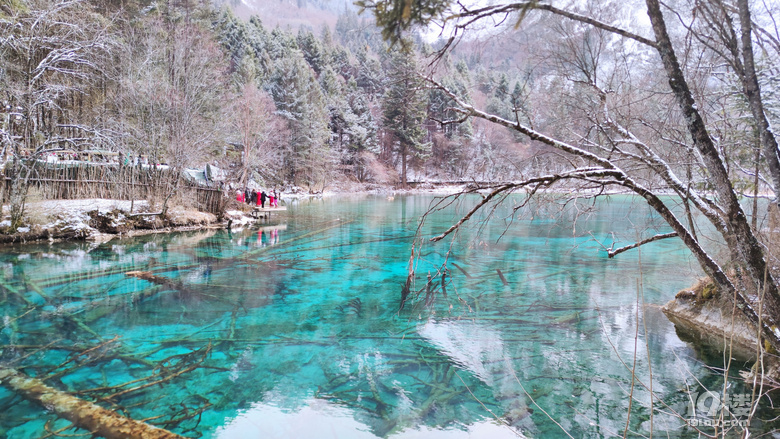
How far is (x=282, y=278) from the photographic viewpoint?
8.75m

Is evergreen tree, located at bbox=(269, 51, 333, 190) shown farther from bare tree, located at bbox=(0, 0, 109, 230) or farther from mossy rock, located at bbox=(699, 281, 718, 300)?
mossy rock, located at bbox=(699, 281, 718, 300)

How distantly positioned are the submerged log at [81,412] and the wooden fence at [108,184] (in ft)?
31.8

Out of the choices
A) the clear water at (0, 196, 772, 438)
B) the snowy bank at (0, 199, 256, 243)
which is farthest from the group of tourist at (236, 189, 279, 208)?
the clear water at (0, 196, 772, 438)

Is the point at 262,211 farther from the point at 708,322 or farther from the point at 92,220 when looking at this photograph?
the point at 708,322

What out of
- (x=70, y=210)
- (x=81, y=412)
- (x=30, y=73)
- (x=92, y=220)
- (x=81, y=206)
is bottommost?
(x=81, y=412)

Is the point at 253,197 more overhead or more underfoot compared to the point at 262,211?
more overhead

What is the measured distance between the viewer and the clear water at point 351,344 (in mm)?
3861

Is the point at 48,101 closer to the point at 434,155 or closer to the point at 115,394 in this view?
the point at 115,394

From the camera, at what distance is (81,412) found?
3.75 m

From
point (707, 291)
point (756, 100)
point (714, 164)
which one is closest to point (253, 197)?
point (707, 291)

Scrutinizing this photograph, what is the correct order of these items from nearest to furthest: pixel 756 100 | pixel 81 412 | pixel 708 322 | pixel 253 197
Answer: pixel 756 100
pixel 81 412
pixel 708 322
pixel 253 197

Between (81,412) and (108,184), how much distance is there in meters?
13.1

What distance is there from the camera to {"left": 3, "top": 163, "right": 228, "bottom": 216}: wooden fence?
12633 mm

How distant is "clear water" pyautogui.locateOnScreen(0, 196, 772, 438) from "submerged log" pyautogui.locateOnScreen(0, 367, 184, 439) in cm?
11
